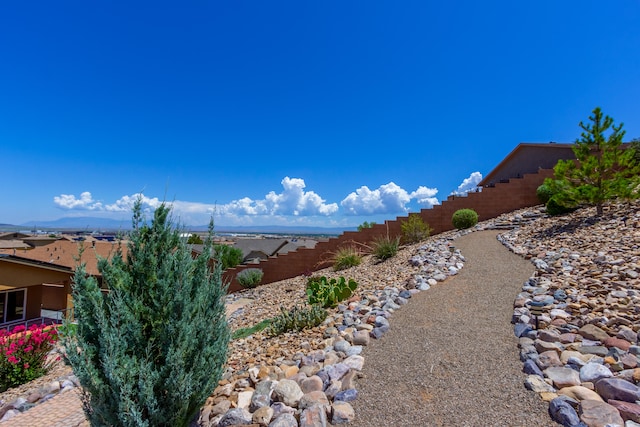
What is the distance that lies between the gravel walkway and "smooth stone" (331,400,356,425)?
58 mm

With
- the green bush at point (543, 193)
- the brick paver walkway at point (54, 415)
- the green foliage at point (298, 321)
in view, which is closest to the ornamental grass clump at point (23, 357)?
the brick paver walkway at point (54, 415)

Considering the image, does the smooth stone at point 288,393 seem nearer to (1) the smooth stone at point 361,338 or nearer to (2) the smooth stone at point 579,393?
(1) the smooth stone at point 361,338

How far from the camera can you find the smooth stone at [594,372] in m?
3.30

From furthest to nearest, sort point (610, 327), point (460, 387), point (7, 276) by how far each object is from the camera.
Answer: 1. point (7, 276)
2. point (610, 327)
3. point (460, 387)

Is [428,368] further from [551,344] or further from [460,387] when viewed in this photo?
[551,344]

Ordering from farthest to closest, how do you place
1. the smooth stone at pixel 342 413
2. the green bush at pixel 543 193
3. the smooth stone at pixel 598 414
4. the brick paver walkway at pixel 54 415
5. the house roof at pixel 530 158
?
the house roof at pixel 530 158, the green bush at pixel 543 193, the brick paver walkway at pixel 54 415, the smooth stone at pixel 342 413, the smooth stone at pixel 598 414

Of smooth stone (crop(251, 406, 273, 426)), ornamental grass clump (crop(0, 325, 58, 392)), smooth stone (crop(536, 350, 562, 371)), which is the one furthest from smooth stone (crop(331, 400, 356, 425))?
ornamental grass clump (crop(0, 325, 58, 392))

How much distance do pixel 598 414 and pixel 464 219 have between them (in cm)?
1177

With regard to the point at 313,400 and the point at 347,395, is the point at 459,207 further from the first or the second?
→ the point at 313,400

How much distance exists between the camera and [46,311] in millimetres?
13844

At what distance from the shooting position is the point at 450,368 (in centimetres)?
377

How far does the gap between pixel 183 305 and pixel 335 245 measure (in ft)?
43.1

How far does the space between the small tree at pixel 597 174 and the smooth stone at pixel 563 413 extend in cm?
899

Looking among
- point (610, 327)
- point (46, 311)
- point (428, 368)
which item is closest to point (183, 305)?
point (428, 368)
